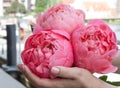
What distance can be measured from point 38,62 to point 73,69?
0.17ft

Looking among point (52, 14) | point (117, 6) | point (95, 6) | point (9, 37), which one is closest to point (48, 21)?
point (52, 14)

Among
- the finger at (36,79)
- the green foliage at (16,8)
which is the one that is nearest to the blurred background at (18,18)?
the green foliage at (16,8)

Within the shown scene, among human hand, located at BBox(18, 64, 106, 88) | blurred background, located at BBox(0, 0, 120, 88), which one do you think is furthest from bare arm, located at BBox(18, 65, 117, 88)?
blurred background, located at BBox(0, 0, 120, 88)

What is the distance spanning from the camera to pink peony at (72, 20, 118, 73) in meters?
0.38

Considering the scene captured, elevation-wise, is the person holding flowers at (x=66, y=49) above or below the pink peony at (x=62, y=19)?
below

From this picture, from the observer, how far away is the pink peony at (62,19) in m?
0.40

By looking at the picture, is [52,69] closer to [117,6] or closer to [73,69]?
[73,69]

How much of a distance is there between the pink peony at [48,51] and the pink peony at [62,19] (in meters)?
0.01

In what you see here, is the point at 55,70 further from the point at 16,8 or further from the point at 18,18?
the point at 16,8

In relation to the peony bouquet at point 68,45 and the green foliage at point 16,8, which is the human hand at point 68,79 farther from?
the green foliage at point 16,8

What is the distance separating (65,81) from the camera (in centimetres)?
41

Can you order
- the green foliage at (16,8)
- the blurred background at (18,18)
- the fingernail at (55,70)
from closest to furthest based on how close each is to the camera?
the fingernail at (55,70), the blurred background at (18,18), the green foliage at (16,8)

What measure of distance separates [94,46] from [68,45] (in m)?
0.04

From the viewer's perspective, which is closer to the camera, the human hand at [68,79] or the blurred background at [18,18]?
the human hand at [68,79]
